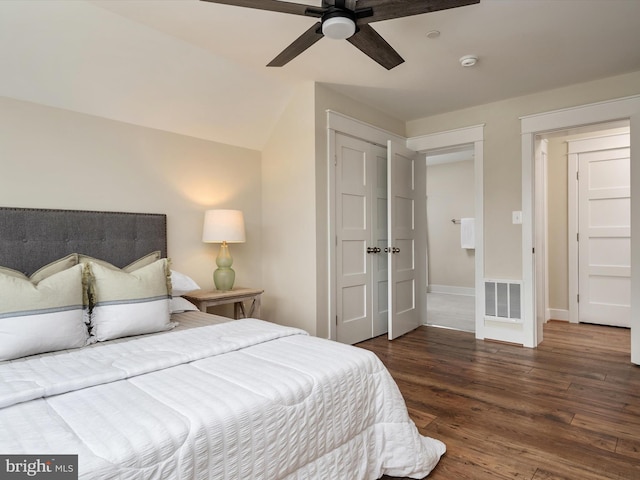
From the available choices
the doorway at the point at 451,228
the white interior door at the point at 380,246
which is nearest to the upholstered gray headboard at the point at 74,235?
the white interior door at the point at 380,246

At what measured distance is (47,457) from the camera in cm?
90

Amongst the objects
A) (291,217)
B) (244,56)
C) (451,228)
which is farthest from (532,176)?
(451,228)

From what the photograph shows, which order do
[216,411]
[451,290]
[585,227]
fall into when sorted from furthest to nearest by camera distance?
[451,290] → [585,227] → [216,411]

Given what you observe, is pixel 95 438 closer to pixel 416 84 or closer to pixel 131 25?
pixel 131 25

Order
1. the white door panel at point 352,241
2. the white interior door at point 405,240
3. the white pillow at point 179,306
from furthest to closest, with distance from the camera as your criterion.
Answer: the white interior door at point 405,240
the white door panel at point 352,241
the white pillow at point 179,306

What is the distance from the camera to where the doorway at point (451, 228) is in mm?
7137

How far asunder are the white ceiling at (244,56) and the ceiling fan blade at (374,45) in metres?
0.31

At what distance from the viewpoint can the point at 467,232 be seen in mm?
7098

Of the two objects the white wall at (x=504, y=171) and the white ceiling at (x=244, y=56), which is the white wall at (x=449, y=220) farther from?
the white ceiling at (x=244, y=56)

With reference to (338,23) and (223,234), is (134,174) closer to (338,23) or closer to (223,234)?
(223,234)

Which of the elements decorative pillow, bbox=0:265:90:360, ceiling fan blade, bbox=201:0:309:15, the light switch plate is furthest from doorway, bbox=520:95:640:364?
decorative pillow, bbox=0:265:90:360

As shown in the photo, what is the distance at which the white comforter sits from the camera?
987mm

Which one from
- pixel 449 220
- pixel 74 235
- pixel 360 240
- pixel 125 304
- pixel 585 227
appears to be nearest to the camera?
pixel 125 304

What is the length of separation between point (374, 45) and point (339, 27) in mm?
395
